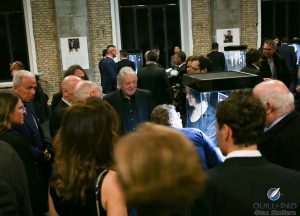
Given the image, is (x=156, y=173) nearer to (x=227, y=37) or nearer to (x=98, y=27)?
(x=98, y=27)

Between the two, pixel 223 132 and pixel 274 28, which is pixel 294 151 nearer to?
pixel 223 132

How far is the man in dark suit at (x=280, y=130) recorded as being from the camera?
7.75ft

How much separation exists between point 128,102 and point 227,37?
8.83m

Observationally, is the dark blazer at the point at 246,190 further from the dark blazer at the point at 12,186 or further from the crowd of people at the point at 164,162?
the dark blazer at the point at 12,186

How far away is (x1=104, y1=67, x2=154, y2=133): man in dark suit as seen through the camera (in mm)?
4391

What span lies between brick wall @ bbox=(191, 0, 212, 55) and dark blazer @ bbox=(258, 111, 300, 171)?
34.4 ft

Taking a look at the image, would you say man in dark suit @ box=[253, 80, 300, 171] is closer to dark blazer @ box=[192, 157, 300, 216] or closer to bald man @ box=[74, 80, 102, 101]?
dark blazer @ box=[192, 157, 300, 216]

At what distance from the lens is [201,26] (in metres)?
12.6

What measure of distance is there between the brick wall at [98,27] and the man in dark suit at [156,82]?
536 cm

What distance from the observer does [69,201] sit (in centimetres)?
199

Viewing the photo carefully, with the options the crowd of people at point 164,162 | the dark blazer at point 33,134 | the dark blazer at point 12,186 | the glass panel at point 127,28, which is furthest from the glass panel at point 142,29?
the dark blazer at point 12,186

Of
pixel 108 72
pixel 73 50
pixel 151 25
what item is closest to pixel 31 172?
pixel 108 72

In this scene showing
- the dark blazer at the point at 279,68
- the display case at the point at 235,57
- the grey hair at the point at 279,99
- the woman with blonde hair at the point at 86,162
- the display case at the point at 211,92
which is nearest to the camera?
the woman with blonde hair at the point at 86,162

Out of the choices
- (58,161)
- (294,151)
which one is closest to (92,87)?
(58,161)
